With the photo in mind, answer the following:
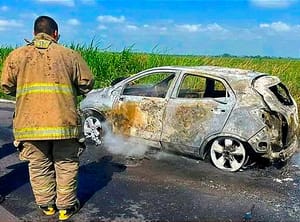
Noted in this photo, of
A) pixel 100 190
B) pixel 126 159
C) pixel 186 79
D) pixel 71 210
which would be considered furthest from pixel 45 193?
pixel 186 79

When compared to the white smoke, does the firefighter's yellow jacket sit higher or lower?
higher

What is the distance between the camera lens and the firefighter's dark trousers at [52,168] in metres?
4.92

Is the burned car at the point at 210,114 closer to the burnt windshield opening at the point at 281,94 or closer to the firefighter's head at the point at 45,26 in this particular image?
the burnt windshield opening at the point at 281,94

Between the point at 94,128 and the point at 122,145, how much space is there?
0.69 metres

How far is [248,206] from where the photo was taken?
562cm

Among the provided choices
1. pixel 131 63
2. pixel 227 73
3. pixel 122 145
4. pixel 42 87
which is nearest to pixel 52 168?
pixel 42 87

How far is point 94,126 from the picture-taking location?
8.78 m

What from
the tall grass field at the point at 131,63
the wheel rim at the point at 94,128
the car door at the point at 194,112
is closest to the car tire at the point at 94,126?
the wheel rim at the point at 94,128

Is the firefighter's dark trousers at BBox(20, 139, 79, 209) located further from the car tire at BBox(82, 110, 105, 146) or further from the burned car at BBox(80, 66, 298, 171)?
the car tire at BBox(82, 110, 105, 146)

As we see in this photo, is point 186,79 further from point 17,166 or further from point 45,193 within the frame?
point 45,193

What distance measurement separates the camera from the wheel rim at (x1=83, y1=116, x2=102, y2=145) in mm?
8742

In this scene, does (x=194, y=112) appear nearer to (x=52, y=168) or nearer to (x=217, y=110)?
(x=217, y=110)

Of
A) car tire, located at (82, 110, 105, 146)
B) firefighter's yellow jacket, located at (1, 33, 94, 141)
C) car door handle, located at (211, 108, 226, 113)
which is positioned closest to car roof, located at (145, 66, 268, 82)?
car door handle, located at (211, 108, 226, 113)

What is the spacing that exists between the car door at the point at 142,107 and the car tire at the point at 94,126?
0.46 m
